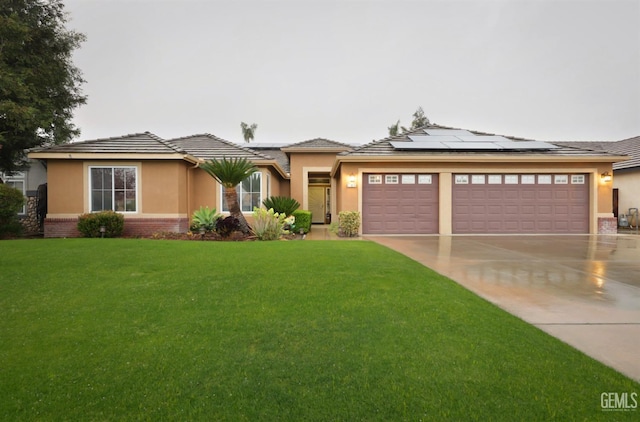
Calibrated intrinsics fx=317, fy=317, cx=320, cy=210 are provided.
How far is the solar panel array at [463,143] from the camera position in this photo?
1391 cm

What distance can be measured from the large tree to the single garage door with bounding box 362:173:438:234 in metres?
14.0

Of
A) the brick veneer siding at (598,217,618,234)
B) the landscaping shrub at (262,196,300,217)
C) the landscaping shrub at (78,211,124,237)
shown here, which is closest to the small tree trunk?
the landscaping shrub at (262,196,300,217)

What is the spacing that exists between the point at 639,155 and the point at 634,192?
259 centimetres

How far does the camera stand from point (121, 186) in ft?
41.7

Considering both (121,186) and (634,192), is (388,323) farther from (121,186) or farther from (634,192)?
(634,192)

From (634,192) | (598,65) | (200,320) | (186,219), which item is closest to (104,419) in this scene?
(200,320)

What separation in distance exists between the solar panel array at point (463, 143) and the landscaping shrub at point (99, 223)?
37.7 feet

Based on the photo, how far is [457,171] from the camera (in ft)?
45.4

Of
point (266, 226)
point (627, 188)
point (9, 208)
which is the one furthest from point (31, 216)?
point (627, 188)

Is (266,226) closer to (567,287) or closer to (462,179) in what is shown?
(567,287)

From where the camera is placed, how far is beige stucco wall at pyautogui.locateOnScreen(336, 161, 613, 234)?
1370 centimetres

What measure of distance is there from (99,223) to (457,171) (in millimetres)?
14348

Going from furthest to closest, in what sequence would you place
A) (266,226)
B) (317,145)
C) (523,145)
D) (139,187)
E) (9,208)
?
(317,145), (523,145), (139,187), (9,208), (266,226)

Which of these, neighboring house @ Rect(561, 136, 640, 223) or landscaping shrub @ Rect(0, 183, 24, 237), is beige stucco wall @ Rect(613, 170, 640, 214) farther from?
landscaping shrub @ Rect(0, 183, 24, 237)
